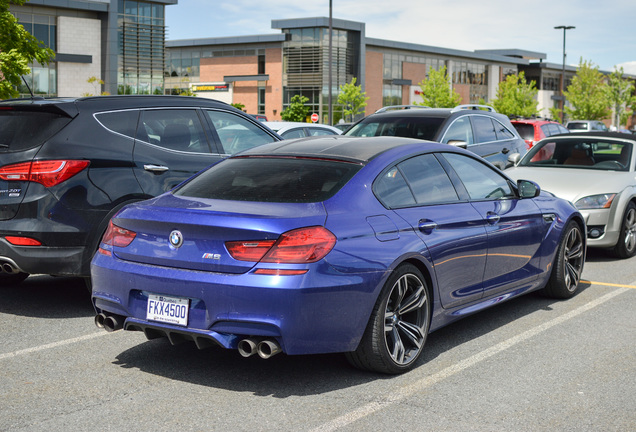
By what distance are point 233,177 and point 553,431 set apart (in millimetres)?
2602

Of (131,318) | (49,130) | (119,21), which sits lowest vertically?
(131,318)

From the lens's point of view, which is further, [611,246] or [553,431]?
[611,246]

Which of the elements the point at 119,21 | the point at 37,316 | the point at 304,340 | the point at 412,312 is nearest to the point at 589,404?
the point at 412,312

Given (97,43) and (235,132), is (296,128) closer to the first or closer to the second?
(235,132)

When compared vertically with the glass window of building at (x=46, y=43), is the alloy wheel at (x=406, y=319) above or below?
below

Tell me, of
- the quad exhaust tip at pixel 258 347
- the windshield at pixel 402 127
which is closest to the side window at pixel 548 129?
the windshield at pixel 402 127

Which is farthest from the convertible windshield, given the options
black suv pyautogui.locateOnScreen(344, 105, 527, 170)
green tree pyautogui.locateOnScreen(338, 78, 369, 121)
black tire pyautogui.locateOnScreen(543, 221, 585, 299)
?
green tree pyautogui.locateOnScreen(338, 78, 369, 121)

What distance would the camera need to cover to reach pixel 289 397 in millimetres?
4633

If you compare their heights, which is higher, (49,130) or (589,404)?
(49,130)

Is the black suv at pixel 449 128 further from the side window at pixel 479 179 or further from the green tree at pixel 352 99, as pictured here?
the green tree at pixel 352 99

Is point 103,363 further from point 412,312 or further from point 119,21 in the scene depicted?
point 119,21

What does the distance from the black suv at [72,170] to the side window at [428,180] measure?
2421mm

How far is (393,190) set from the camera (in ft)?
17.4

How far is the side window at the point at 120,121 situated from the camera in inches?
267
